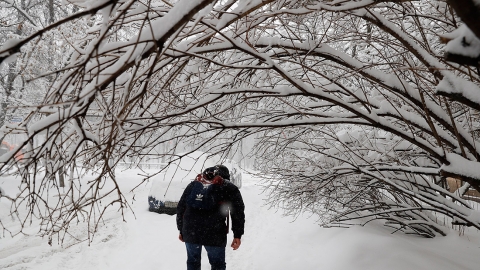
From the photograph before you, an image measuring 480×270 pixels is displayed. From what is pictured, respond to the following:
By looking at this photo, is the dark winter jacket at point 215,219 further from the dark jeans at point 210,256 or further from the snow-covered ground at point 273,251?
the snow-covered ground at point 273,251

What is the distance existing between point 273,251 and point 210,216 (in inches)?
97.1

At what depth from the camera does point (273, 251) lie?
5547mm

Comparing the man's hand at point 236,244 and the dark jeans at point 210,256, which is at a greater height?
the man's hand at point 236,244

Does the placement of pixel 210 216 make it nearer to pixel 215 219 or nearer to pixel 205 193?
pixel 215 219

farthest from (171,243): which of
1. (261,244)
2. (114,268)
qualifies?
(261,244)

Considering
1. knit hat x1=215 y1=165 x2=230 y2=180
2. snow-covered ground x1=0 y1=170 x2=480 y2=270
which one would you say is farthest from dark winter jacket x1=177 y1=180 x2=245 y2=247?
snow-covered ground x1=0 y1=170 x2=480 y2=270

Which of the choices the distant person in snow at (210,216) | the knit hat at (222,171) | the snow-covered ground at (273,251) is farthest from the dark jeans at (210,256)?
the snow-covered ground at (273,251)

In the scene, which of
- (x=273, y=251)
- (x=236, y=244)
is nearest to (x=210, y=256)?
(x=236, y=244)

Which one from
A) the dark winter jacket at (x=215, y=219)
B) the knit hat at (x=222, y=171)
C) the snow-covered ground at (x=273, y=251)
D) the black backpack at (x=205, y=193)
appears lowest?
the snow-covered ground at (x=273, y=251)

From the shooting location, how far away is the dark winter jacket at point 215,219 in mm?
3588

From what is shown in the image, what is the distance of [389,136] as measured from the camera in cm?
442

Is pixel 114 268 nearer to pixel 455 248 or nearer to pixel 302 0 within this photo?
pixel 302 0

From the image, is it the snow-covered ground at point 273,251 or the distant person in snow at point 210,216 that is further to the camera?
the snow-covered ground at point 273,251

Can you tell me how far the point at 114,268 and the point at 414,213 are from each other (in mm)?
4928
